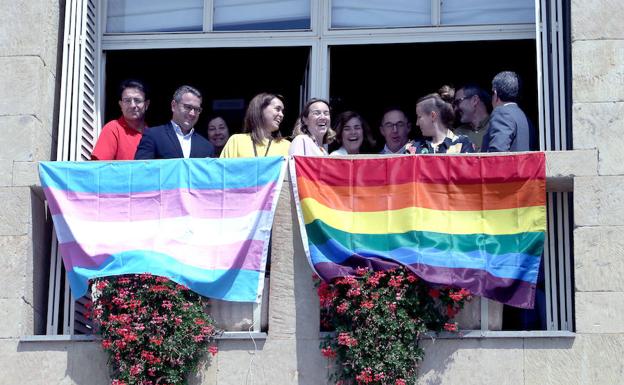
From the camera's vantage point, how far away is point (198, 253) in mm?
13500

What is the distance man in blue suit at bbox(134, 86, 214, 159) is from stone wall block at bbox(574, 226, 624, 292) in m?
3.48

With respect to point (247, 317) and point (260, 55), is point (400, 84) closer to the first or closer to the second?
point (260, 55)

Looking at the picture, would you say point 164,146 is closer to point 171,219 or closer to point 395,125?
point 171,219

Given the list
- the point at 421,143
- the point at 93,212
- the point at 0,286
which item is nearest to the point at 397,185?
the point at 421,143

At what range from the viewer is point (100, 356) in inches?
533

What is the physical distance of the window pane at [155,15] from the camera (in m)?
16.0

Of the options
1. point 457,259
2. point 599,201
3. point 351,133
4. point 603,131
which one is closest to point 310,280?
point 457,259

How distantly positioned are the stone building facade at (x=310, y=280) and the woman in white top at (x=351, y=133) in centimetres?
134

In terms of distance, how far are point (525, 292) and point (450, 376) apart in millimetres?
930

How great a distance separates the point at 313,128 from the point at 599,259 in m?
2.77

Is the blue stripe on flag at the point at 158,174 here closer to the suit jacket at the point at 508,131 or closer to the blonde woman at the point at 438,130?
the blonde woman at the point at 438,130

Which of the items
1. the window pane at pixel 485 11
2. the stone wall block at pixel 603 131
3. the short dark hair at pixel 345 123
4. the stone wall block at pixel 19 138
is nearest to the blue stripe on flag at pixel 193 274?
the stone wall block at pixel 19 138

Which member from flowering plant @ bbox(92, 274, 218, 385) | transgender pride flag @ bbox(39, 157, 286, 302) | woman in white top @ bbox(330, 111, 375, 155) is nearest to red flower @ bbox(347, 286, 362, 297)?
transgender pride flag @ bbox(39, 157, 286, 302)

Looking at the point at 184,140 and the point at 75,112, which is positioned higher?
the point at 75,112
